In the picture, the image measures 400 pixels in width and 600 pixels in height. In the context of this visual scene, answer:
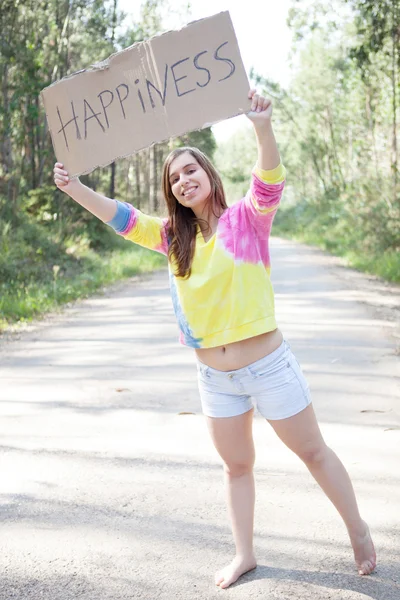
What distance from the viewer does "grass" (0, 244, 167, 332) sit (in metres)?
11.6

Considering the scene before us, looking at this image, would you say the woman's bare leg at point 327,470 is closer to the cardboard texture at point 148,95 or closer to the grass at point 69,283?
the cardboard texture at point 148,95

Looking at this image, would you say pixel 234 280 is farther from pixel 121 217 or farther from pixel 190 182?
pixel 121 217

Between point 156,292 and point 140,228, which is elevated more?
point 140,228

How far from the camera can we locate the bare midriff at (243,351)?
9.89ft

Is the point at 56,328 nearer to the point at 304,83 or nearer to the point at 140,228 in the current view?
the point at 140,228

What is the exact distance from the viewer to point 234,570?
3.13 meters

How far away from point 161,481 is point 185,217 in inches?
68.8

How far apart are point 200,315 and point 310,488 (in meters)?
1.60

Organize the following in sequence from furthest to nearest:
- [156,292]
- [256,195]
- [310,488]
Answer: [156,292] < [310,488] < [256,195]

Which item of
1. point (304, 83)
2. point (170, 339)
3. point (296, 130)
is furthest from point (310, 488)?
point (296, 130)

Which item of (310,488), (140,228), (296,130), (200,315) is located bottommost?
(310,488)

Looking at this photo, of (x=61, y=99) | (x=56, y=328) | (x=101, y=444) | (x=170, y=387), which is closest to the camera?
(x=61, y=99)

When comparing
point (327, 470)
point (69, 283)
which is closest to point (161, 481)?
point (327, 470)

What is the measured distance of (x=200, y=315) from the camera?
3.02 m
